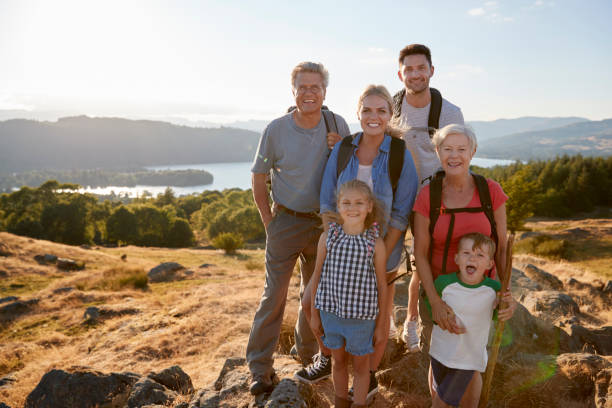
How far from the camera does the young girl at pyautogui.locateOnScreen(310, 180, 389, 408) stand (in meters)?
2.66

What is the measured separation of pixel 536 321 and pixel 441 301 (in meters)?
2.97

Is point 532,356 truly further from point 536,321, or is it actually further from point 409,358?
point 409,358

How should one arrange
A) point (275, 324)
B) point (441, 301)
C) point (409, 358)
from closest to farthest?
point (441, 301) → point (275, 324) → point (409, 358)

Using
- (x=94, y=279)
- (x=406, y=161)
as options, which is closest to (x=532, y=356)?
(x=406, y=161)

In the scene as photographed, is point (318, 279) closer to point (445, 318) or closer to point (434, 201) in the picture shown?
point (445, 318)

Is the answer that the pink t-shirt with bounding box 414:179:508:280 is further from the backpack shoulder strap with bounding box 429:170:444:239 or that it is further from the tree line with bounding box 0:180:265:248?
the tree line with bounding box 0:180:265:248

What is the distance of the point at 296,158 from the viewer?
328 cm

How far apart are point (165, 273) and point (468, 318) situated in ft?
54.0

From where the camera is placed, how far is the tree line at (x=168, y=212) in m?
41.6

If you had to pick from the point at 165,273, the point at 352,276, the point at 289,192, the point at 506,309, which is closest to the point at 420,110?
the point at 289,192

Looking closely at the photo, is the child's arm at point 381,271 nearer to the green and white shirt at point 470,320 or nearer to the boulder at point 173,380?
the green and white shirt at point 470,320

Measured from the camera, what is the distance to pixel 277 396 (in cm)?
315

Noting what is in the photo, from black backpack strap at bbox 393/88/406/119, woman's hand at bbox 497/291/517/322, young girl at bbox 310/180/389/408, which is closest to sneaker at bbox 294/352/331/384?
young girl at bbox 310/180/389/408

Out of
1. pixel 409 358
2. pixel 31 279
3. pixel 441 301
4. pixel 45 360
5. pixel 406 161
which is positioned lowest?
pixel 31 279
